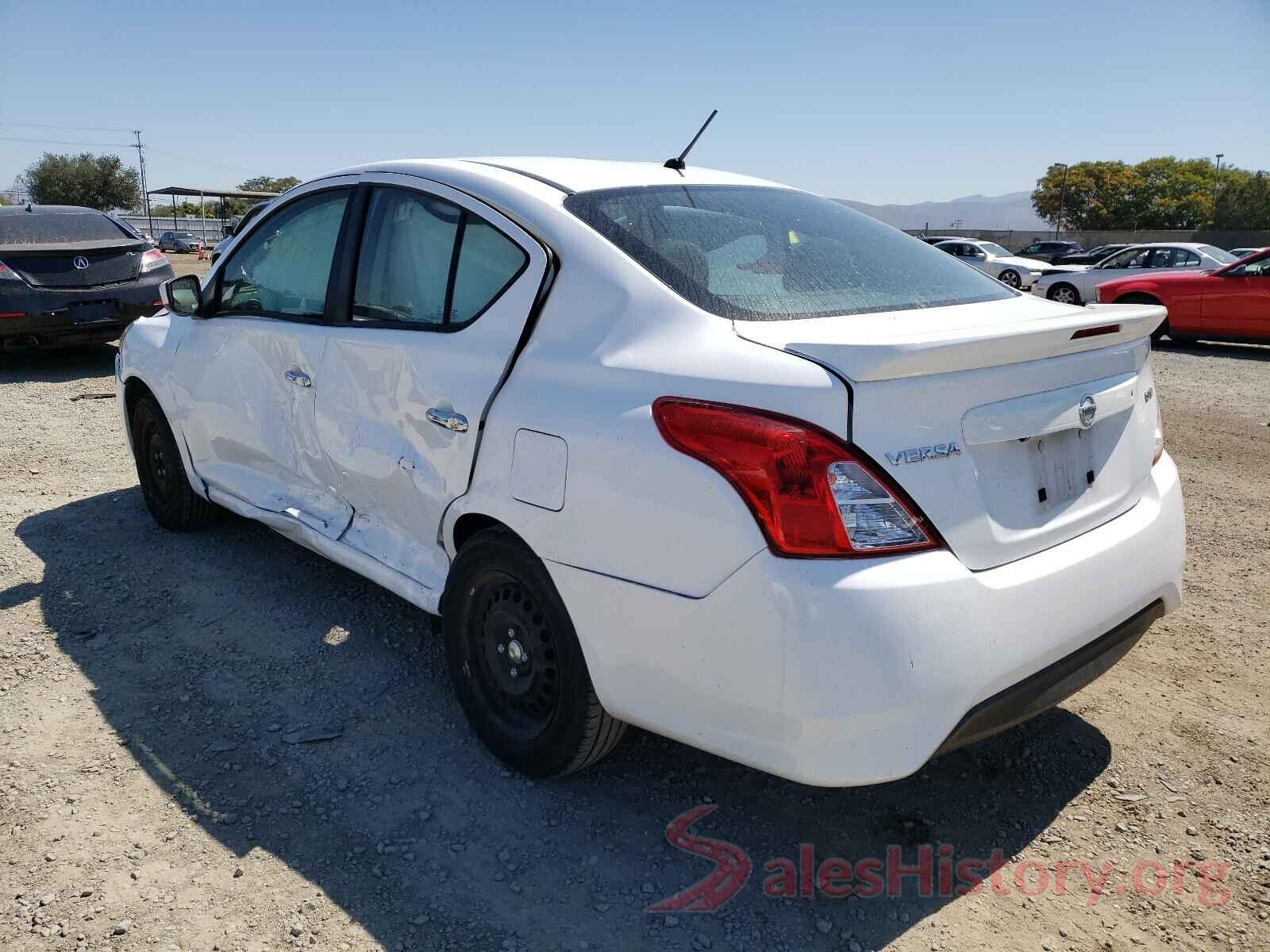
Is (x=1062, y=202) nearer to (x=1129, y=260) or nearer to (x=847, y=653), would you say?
(x=1129, y=260)

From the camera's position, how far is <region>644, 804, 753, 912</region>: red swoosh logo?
2270 millimetres

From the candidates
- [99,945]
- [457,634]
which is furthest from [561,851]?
[99,945]

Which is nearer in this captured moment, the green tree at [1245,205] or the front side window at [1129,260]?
the front side window at [1129,260]

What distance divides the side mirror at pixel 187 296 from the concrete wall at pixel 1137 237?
47.7 m

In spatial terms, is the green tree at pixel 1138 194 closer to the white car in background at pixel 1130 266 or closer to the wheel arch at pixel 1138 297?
the white car in background at pixel 1130 266

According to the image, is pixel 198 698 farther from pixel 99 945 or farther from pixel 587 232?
pixel 587 232

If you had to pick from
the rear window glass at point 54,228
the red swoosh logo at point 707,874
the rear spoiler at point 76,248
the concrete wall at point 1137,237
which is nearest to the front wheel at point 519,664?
the red swoosh logo at point 707,874

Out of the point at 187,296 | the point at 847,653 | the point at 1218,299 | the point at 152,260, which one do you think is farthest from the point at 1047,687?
the point at 1218,299

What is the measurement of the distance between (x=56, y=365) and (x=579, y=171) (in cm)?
876

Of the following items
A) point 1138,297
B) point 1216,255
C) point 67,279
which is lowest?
point 1138,297

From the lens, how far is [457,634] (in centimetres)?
282

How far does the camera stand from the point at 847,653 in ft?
6.23

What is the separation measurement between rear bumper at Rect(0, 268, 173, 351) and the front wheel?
678cm

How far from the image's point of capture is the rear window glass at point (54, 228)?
29.0 feet
